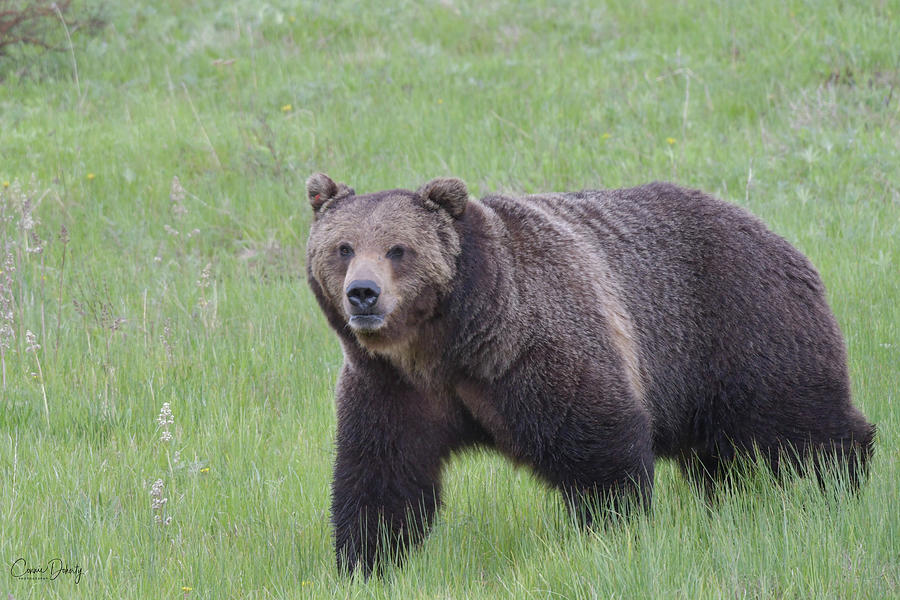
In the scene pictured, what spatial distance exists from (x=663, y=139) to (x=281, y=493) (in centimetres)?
628

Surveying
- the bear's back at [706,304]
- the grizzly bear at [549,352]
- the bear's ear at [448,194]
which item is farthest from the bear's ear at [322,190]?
the bear's back at [706,304]

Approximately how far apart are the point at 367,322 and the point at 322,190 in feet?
2.68

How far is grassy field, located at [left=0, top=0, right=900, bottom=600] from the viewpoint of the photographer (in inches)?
175

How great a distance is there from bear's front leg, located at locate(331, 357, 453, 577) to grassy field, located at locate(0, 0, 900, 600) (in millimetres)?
150

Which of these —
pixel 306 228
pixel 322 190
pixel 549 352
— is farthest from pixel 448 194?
pixel 306 228

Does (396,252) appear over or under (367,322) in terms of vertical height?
over

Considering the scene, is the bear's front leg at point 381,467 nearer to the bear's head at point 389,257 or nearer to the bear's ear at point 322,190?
the bear's head at point 389,257

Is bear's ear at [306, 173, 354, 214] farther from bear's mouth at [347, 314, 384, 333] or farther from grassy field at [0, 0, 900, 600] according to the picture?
grassy field at [0, 0, 900, 600]

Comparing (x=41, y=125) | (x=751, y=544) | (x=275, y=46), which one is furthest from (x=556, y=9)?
(x=751, y=544)

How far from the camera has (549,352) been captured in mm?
4617

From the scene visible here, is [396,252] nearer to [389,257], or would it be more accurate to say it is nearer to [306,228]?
[389,257]

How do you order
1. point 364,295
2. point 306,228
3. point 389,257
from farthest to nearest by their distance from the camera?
1. point 306,228
2. point 389,257
3. point 364,295

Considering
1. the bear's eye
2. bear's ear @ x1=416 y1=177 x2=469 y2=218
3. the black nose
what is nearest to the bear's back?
bear's ear @ x1=416 y1=177 x2=469 y2=218

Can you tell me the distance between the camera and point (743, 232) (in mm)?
5449
